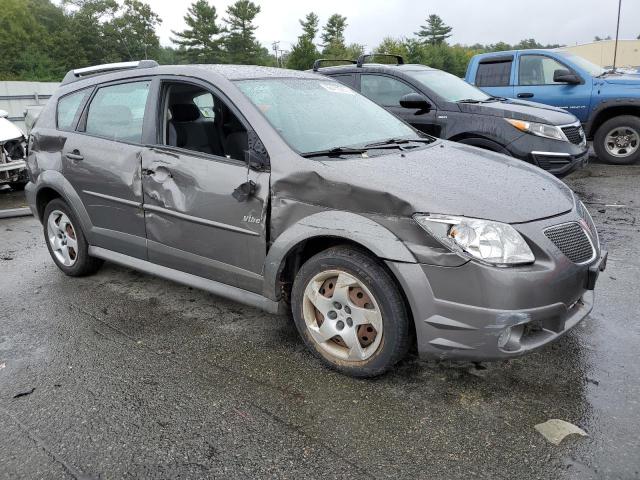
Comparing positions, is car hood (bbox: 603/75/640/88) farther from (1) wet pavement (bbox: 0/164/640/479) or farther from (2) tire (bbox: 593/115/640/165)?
(1) wet pavement (bbox: 0/164/640/479)

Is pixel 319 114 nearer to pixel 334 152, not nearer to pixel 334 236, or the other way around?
pixel 334 152

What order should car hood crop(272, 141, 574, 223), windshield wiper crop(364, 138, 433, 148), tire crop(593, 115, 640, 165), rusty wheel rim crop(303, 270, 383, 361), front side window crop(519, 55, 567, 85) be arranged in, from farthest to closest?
front side window crop(519, 55, 567, 85) < tire crop(593, 115, 640, 165) < windshield wiper crop(364, 138, 433, 148) < rusty wheel rim crop(303, 270, 383, 361) < car hood crop(272, 141, 574, 223)

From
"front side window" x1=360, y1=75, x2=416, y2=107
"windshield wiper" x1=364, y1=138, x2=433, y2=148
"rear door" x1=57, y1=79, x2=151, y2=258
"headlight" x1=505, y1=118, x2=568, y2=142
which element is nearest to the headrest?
"rear door" x1=57, y1=79, x2=151, y2=258

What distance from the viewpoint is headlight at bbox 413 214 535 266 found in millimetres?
2572

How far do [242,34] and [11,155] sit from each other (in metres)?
72.9

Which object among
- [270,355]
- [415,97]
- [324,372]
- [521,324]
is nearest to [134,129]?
[270,355]

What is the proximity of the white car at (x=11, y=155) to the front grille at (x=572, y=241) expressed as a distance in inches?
308

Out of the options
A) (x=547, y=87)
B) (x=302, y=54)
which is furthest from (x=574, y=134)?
(x=302, y=54)

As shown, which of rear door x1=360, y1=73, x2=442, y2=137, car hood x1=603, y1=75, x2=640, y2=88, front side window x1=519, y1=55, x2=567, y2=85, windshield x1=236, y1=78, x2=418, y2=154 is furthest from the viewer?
front side window x1=519, y1=55, x2=567, y2=85

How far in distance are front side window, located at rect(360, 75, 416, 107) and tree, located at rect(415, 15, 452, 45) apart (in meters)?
104

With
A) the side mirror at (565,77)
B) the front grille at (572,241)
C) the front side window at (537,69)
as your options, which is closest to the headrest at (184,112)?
the front grille at (572,241)

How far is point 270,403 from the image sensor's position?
2.79m

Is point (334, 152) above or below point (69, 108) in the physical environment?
below

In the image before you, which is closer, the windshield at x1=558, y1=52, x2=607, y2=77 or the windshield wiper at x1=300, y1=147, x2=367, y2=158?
the windshield wiper at x1=300, y1=147, x2=367, y2=158
